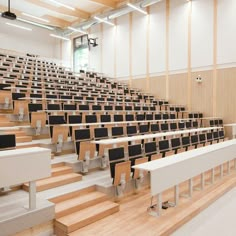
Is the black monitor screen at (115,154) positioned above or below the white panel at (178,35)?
below

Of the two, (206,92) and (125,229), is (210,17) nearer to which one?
(206,92)

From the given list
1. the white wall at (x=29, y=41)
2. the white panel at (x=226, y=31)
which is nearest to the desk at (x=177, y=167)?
the white panel at (x=226, y=31)

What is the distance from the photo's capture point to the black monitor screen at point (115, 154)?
218cm

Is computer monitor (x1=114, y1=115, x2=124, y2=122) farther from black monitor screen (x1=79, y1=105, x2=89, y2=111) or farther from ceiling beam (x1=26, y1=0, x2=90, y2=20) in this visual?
ceiling beam (x1=26, y1=0, x2=90, y2=20)

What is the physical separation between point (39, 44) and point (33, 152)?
8.78 metres

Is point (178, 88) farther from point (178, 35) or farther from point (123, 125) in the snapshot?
point (123, 125)

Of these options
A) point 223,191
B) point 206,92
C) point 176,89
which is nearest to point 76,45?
point 176,89

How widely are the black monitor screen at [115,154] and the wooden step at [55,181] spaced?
32 centimetres

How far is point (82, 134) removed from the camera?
2.56 meters

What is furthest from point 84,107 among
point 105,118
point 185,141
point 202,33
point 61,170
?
point 202,33

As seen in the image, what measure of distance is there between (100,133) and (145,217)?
3.88ft

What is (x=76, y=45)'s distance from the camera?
356 inches

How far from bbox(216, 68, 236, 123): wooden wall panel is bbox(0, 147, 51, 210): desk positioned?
175 inches

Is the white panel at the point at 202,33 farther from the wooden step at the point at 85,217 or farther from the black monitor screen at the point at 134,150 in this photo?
the wooden step at the point at 85,217
